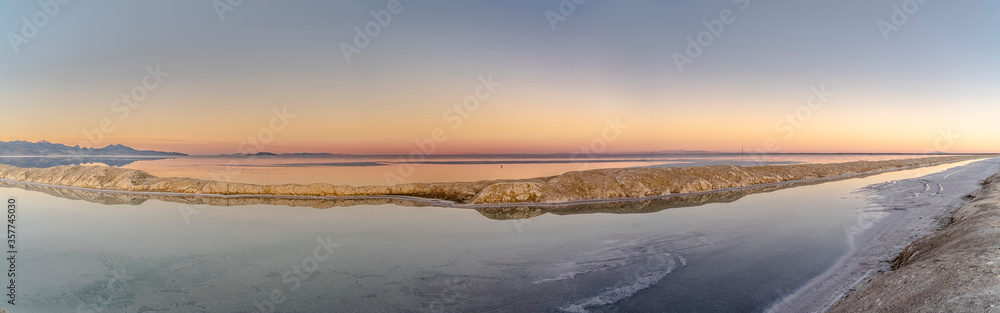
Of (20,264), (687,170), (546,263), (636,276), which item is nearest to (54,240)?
(20,264)

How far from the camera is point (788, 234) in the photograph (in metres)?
13.7

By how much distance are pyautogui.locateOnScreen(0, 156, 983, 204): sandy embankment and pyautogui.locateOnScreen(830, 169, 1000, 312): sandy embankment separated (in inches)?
596

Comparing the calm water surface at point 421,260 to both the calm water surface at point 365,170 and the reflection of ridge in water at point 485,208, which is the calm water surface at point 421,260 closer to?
the reflection of ridge in water at point 485,208

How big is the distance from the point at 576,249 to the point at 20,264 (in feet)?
48.4

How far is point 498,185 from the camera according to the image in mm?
23125

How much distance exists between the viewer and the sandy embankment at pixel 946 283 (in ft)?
17.9

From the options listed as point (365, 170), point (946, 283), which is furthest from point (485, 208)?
point (365, 170)

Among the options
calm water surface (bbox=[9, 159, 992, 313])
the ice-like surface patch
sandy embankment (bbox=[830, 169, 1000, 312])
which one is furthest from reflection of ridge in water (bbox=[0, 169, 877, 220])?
sandy embankment (bbox=[830, 169, 1000, 312])

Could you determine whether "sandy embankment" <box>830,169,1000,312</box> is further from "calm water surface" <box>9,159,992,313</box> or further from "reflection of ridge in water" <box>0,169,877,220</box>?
"reflection of ridge in water" <box>0,169,877,220</box>

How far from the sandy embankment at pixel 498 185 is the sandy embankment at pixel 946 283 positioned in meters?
15.1

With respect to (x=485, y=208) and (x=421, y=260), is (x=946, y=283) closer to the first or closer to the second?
(x=421, y=260)

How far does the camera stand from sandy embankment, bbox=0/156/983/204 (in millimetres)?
22828

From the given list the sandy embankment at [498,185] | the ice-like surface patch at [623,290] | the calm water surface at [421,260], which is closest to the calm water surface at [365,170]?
the sandy embankment at [498,185]

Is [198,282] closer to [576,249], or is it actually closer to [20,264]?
[20,264]
